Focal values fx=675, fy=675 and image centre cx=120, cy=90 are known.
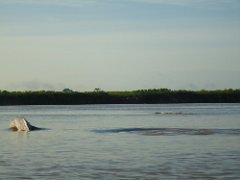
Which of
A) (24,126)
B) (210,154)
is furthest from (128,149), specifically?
(24,126)

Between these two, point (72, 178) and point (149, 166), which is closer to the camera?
point (72, 178)

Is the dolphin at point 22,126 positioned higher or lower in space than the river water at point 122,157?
higher

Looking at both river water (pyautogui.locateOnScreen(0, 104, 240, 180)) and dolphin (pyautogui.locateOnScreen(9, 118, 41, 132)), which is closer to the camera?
river water (pyautogui.locateOnScreen(0, 104, 240, 180))

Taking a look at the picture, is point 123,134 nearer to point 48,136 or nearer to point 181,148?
point 48,136

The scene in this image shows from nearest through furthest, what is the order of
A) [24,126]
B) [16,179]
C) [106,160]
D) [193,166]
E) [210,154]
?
[16,179]
[193,166]
[106,160]
[210,154]
[24,126]

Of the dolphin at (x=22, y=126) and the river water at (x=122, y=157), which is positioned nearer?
the river water at (x=122, y=157)

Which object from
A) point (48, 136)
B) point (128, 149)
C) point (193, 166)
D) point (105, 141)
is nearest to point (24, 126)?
point (48, 136)

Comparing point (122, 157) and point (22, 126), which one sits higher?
A: point (22, 126)

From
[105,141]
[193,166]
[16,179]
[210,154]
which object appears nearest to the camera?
[16,179]

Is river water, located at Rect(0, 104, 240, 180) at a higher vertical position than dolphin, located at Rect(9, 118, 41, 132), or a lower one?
lower

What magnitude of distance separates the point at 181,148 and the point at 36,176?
894 centimetres

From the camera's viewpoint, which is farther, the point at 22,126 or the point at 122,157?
the point at 22,126

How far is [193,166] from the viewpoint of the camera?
19969 millimetres

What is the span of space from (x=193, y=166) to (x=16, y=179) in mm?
5387
